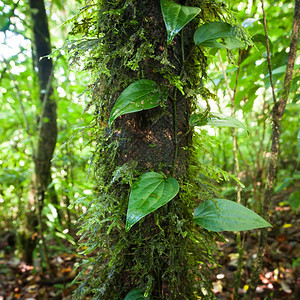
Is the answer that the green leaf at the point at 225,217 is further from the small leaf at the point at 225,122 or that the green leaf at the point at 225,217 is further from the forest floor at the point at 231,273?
the forest floor at the point at 231,273

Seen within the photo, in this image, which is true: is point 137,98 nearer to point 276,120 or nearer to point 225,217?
point 225,217

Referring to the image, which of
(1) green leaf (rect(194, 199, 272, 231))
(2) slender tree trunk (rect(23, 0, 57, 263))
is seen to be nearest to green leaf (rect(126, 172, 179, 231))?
(1) green leaf (rect(194, 199, 272, 231))

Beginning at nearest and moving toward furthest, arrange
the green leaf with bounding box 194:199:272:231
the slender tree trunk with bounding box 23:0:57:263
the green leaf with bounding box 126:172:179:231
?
1. the green leaf with bounding box 126:172:179:231
2. the green leaf with bounding box 194:199:272:231
3. the slender tree trunk with bounding box 23:0:57:263

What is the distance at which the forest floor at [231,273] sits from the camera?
1.81m

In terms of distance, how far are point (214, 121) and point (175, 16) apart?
346 millimetres

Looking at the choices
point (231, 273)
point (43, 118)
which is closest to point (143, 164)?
point (231, 273)

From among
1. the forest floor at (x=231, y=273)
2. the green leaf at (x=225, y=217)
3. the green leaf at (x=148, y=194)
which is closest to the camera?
the green leaf at (x=148, y=194)

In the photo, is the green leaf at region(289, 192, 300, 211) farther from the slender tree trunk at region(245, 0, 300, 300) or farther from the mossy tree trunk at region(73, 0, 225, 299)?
the mossy tree trunk at region(73, 0, 225, 299)

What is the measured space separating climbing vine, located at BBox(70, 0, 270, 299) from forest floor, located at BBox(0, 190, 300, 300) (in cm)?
102

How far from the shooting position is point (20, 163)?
3.09 metres

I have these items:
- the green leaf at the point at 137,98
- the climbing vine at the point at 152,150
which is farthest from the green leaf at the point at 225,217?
the green leaf at the point at 137,98

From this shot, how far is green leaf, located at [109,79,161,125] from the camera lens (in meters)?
0.62

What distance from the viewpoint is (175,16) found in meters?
0.61

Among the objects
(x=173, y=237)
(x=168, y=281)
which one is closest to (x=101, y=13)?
(x=173, y=237)
